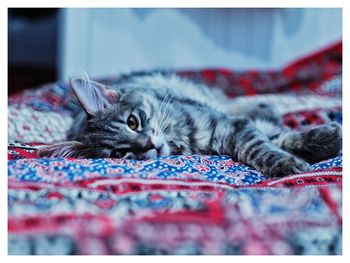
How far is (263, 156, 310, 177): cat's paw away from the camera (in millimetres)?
1119

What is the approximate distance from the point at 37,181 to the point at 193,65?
2.69 meters

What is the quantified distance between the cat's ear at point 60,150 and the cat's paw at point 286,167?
0.56m

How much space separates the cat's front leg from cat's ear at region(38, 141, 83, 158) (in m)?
0.46

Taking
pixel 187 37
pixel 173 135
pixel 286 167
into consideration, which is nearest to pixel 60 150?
pixel 173 135

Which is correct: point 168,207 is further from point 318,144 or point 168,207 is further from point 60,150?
point 318,144

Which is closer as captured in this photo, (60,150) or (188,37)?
(60,150)

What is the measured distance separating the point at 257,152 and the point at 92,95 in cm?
52

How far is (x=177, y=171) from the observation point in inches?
42.6

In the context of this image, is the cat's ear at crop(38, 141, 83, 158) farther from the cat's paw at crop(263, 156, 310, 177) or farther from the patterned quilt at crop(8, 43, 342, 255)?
the cat's paw at crop(263, 156, 310, 177)

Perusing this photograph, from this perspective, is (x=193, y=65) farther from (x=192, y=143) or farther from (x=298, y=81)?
(x=192, y=143)

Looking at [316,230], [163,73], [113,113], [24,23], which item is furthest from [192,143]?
[24,23]

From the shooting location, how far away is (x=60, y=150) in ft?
4.01

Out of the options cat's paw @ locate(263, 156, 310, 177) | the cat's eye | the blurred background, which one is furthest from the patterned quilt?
the blurred background

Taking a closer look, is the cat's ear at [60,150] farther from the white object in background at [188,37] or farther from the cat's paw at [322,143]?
the white object in background at [188,37]
